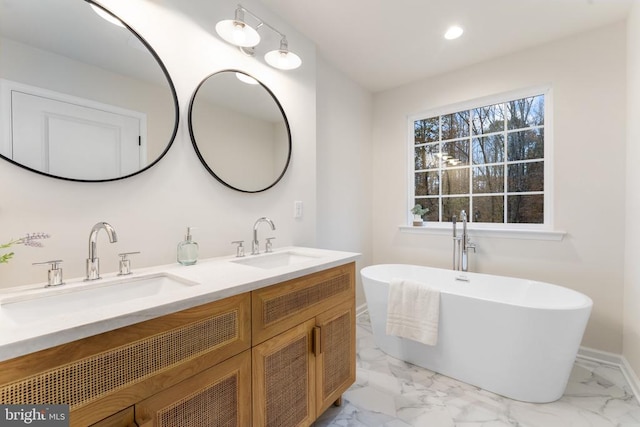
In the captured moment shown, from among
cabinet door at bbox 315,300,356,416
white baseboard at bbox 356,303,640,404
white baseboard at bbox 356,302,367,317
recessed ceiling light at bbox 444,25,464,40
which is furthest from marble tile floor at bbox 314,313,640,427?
recessed ceiling light at bbox 444,25,464,40

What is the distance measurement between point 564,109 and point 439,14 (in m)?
1.33

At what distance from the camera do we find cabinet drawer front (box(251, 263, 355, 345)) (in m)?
1.14

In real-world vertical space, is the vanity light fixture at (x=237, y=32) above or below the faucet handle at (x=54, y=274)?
above

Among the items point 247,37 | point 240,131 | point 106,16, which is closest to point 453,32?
point 247,37

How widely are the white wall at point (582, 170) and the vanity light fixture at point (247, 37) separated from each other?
6.31 feet

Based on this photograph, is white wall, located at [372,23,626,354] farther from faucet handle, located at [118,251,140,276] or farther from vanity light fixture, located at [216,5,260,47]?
faucet handle, located at [118,251,140,276]

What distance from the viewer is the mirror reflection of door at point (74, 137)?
1.04 m

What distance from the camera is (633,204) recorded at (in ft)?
6.30

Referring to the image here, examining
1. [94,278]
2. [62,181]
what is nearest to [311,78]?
[62,181]

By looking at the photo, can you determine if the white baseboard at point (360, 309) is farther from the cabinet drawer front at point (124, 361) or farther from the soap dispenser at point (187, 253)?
the cabinet drawer front at point (124, 361)

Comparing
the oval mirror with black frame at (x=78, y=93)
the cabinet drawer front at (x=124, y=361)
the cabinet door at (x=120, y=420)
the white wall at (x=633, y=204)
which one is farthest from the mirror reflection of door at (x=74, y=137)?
the white wall at (x=633, y=204)

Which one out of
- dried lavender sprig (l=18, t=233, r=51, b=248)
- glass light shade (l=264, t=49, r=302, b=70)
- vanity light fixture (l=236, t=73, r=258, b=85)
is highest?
glass light shade (l=264, t=49, r=302, b=70)

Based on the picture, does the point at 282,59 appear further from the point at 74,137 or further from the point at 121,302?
the point at 121,302

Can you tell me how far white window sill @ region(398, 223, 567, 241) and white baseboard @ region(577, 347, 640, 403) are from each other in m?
0.91
